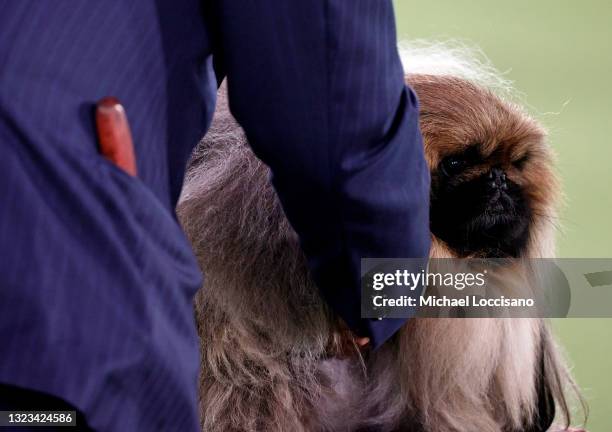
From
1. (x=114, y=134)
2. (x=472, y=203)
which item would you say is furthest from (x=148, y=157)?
(x=472, y=203)

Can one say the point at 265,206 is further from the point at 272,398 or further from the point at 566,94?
the point at 566,94

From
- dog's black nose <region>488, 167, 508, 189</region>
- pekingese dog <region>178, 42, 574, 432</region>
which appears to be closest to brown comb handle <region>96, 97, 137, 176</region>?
pekingese dog <region>178, 42, 574, 432</region>

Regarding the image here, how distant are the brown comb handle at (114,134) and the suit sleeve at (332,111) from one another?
65mm

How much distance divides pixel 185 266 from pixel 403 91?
0.50 feet

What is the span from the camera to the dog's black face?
881 millimetres

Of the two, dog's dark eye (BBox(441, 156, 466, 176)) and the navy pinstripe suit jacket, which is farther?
dog's dark eye (BBox(441, 156, 466, 176))

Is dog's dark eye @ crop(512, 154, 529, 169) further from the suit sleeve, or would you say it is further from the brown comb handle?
the brown comb handle

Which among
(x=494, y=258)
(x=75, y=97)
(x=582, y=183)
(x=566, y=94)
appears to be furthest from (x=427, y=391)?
(x=566, y=94)

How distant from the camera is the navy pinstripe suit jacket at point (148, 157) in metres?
0.42

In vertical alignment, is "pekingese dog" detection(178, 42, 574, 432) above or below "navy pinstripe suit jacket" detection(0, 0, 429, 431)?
below

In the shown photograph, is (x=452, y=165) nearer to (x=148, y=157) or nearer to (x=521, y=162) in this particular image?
(x=521, y=162)

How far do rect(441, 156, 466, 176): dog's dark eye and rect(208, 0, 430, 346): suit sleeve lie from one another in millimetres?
360

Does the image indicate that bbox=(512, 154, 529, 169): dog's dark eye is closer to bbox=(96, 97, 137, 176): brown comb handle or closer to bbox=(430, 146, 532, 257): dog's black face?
bbox=(430, 146, 532, 257): dog's black face

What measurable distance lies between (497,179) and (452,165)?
0.16 ft
